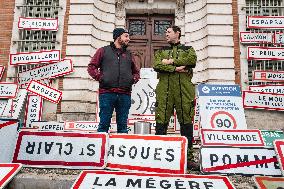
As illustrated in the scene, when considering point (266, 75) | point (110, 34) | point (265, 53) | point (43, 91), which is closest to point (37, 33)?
point (110, 34)

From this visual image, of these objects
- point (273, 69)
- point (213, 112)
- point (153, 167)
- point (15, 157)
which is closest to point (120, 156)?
point (153, 167)

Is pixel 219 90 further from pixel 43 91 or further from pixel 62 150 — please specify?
pixel 43 91

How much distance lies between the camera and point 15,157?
11.6 ft

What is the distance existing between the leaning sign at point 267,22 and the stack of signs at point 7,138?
9.85 metres

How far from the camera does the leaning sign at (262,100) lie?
29.7 ft

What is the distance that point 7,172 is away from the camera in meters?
2.77

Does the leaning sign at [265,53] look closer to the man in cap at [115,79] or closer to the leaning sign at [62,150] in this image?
the man in cap at [115,79]

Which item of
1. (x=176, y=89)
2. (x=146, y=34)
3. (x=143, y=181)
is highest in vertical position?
(x=146, y=34)

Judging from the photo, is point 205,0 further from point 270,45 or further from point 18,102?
point 18,102

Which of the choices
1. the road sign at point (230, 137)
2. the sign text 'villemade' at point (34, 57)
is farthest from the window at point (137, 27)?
the road sign at point (230, 137)

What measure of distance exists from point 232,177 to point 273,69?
31.1ft

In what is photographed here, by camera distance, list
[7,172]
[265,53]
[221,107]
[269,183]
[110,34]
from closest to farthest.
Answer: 1. [269,183]
2. [7,172]
3. [221,107]
4. [265,53]
5. [110,34]

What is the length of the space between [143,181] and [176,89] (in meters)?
2.34

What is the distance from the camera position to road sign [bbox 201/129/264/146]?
4.86 m
